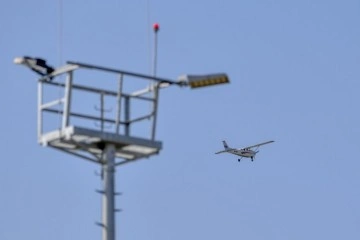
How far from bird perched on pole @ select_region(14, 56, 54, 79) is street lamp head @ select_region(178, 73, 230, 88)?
3.47 meters

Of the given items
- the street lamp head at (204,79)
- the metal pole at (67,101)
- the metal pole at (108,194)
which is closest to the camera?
the metal pole at (108,194)

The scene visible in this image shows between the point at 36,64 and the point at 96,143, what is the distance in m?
2.68

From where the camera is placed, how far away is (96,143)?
3394cm

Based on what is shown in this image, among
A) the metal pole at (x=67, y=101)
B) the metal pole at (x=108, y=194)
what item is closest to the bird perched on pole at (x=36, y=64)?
the metal pole at (x=67, y=101)

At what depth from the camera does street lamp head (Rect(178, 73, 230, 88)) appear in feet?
114

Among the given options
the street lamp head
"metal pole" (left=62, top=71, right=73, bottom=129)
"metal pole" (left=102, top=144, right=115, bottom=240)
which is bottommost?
"metal pole" (left=102, top=144, right=115, bottom=240)

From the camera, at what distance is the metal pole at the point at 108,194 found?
33.1 m

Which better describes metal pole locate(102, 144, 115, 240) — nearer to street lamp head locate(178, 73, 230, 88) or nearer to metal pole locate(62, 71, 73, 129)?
metal pole locate(62, 71, 73, 129)

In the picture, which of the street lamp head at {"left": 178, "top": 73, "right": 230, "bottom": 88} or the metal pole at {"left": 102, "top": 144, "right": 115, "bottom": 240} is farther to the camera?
the street lamp head at {"left": 178, "top": 73, "right": 230, "bottom": 88}

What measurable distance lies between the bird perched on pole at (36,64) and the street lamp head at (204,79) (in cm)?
347

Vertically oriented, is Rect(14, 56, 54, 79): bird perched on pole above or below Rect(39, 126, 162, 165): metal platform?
above

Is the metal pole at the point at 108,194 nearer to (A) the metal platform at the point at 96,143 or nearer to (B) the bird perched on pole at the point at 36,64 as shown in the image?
(A) the metal platform at the point at 96,143

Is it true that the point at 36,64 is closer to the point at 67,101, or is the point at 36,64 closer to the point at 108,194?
the point at 67,101

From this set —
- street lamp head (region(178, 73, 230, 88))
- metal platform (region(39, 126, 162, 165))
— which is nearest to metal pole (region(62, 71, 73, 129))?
metal platform (region(39, 126, 162, 165))
